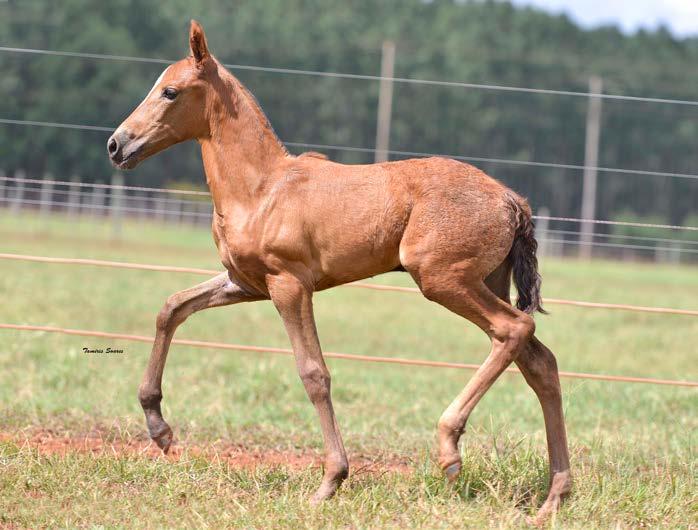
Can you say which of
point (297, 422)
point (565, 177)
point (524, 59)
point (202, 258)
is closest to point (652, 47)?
point (524, 59)

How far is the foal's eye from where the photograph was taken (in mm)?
5043

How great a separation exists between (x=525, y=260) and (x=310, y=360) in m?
1.24

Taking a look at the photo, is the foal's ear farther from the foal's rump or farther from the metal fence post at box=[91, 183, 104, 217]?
the metal fence post at box=[91, 183, 104, 217]

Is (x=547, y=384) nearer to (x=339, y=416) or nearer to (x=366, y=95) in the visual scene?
(x=339, y=416)

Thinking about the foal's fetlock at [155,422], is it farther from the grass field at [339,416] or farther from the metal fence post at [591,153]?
the metal fence post at [591,153]

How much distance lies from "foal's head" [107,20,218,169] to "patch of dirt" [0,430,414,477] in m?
1.73

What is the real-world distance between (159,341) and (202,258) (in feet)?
59.4

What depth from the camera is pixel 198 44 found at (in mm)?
4988

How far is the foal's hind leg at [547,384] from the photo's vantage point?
197 inches

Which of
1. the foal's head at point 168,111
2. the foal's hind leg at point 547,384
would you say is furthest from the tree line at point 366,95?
the foal's hind leg at point 547,384

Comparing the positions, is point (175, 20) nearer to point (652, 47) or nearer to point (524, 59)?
point (524, 59)

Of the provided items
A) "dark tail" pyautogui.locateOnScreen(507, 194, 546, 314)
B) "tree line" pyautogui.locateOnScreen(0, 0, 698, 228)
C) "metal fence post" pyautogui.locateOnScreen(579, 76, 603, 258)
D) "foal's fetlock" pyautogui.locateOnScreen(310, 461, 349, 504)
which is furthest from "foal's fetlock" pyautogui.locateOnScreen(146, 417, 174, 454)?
"metal fence post" pyautogui.locateOnScreen(579, 76, 603, 258)

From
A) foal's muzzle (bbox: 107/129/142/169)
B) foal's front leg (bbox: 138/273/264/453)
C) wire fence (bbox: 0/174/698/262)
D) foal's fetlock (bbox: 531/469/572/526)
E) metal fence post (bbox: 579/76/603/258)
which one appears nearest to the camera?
foal's fetlock (bbox: 531/469/572/526)

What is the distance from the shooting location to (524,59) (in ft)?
178
